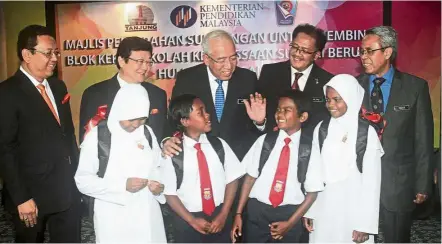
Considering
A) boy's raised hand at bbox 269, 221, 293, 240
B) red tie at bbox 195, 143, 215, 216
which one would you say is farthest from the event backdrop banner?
boy's raised hand at bbox 269, 221, 293, 240

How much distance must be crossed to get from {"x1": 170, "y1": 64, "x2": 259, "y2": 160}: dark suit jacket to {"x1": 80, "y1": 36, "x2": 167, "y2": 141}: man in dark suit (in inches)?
5.3

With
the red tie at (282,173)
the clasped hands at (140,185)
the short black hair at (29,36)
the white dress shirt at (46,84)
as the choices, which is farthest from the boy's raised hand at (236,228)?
the short black hair at (29,36)

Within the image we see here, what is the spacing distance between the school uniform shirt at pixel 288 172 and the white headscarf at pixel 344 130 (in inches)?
4.1

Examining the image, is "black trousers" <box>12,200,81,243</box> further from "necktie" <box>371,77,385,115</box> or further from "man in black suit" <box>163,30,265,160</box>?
"necktie" <box>371,77,385,115</box>

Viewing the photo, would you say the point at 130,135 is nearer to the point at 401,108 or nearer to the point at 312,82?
the point at 312,82

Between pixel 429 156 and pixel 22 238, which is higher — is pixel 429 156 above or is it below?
above

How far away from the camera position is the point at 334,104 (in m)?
3.26

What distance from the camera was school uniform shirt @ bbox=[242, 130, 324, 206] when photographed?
3299 mm

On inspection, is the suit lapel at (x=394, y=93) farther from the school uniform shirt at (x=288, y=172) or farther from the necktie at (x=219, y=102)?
the necktie at (x=219, y=102)

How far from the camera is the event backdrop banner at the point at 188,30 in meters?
3.31

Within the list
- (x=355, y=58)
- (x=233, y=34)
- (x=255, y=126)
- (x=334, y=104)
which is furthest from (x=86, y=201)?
(x=355, y=58)

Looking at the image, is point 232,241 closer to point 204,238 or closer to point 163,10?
point 204,238

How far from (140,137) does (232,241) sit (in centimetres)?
88

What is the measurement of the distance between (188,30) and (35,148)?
1.19 metres
